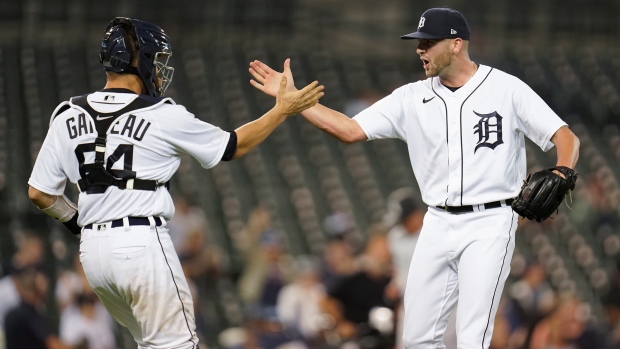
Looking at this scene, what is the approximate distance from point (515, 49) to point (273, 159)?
585 centimetres

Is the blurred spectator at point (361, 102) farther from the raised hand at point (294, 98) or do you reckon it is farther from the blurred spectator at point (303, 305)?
the raised hand at point (294, 98)

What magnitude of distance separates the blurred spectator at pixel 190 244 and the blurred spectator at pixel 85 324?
6.05 feet

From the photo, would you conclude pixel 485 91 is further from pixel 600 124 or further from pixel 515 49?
pixel 515 49

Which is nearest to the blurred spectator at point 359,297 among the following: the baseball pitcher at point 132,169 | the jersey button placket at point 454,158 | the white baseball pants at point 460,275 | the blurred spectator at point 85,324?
the blurred spectator at point 85,324

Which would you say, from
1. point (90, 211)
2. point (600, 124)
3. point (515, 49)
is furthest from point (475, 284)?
point (515, 49)

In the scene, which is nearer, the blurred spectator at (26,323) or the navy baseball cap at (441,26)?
the navy baseball cap at (441,26)

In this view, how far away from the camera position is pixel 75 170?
5367mm

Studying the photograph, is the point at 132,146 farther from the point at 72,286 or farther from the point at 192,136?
the point at 72,286

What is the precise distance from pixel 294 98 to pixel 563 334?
5711 millimetres

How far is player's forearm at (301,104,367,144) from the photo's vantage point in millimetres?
5879

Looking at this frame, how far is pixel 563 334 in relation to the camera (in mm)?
10484

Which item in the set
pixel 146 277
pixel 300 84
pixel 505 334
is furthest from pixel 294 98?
pixel 300 84

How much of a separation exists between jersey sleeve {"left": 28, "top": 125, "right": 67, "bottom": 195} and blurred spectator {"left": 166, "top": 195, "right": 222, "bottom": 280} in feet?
19.2

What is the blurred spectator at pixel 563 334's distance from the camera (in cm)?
1046
